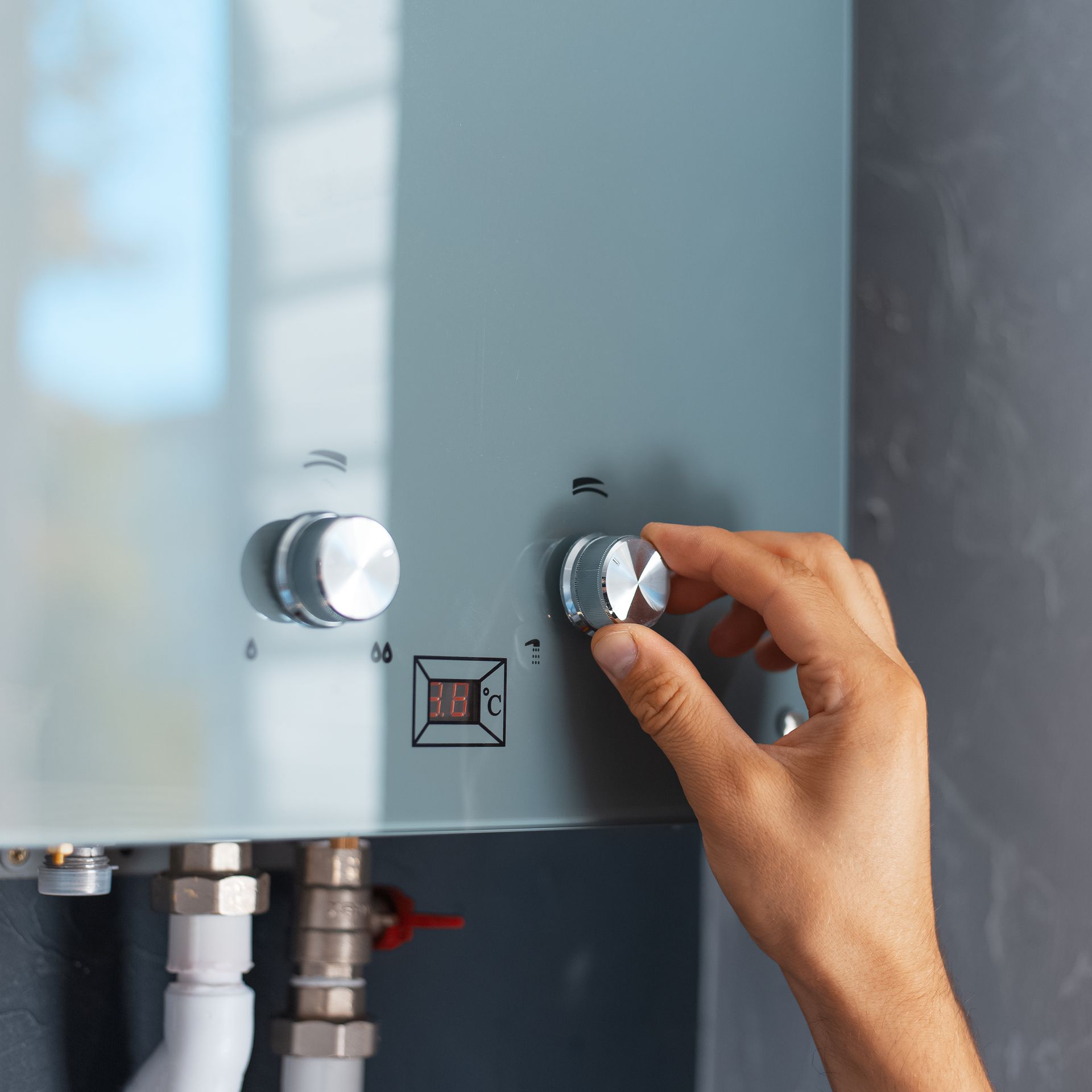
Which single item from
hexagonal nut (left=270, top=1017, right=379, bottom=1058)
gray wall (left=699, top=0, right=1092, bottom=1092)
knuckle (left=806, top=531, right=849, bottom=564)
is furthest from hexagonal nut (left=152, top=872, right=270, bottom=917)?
gray wall (left=699, top=0, right=1092, bottom=1092)

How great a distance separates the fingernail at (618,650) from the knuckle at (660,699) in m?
0.01

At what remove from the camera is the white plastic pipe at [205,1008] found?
53cm

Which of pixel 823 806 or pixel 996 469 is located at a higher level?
pixel 996 469

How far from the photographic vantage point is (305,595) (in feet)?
1.30

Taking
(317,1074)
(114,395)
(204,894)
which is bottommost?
(317,1074)

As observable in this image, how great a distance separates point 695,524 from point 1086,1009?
44 cm

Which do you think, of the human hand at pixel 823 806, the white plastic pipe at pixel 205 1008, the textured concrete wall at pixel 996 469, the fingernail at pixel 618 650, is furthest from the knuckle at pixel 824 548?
the white plastic pipe at pixel 205 1008

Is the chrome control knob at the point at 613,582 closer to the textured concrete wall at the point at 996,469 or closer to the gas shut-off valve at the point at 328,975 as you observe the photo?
the gas shut-off valve at the point at 328,975

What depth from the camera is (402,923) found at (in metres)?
0.68

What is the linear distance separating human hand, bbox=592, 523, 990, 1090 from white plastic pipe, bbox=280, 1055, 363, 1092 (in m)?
0.26

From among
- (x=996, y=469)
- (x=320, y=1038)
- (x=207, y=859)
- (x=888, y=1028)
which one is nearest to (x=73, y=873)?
(x=207, y=859)

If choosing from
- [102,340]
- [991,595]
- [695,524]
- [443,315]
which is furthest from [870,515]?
[102,340]

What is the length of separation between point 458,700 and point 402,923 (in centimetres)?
29

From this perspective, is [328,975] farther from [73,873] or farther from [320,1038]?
[73,873]
